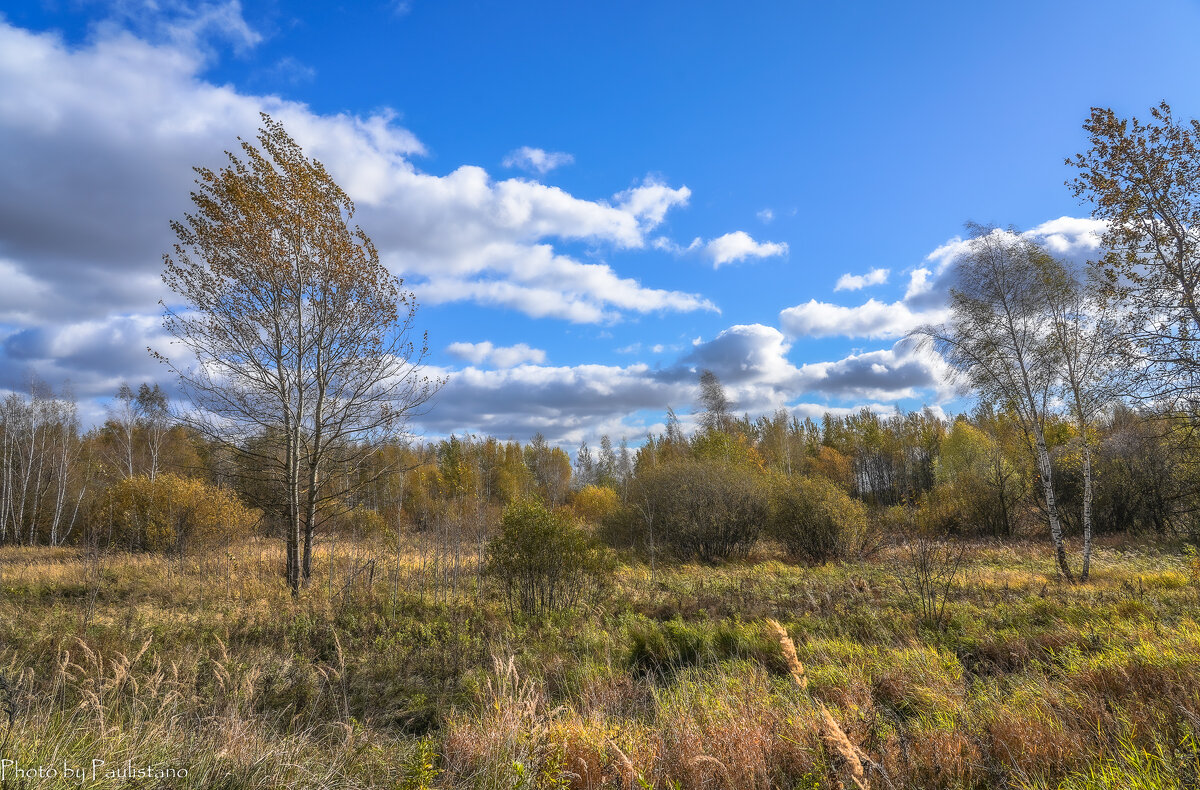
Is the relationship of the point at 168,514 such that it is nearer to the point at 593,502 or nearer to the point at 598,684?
the point at 598,684

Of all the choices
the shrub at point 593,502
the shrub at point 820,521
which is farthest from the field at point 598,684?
the shrub at point 593,502

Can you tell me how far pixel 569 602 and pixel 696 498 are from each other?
10.6m

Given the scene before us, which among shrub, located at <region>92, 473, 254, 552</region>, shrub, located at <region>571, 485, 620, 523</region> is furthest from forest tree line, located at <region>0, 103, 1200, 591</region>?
shrub, located at <region>571, 485, 620, 523</region>

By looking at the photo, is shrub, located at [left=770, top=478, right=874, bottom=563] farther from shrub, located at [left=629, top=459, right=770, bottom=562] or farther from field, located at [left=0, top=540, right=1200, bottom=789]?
field, located at [left=0, top=540, right=1200, bottom=789]

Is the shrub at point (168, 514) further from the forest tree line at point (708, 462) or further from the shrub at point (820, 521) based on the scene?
the shrub at point (820, 521)

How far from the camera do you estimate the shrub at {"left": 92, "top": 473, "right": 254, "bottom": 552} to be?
1551 centimetres

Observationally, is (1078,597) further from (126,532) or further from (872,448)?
(872,448)

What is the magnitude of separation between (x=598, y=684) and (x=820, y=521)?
13.6 metres

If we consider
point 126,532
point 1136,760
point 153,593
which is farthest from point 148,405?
point 1136,760

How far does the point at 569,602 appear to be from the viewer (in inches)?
392

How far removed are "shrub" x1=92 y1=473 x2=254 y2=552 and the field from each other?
9.48 feet

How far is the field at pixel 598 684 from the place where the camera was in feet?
10.5

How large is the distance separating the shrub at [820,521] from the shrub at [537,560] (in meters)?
10.3

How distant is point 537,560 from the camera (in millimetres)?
9703
